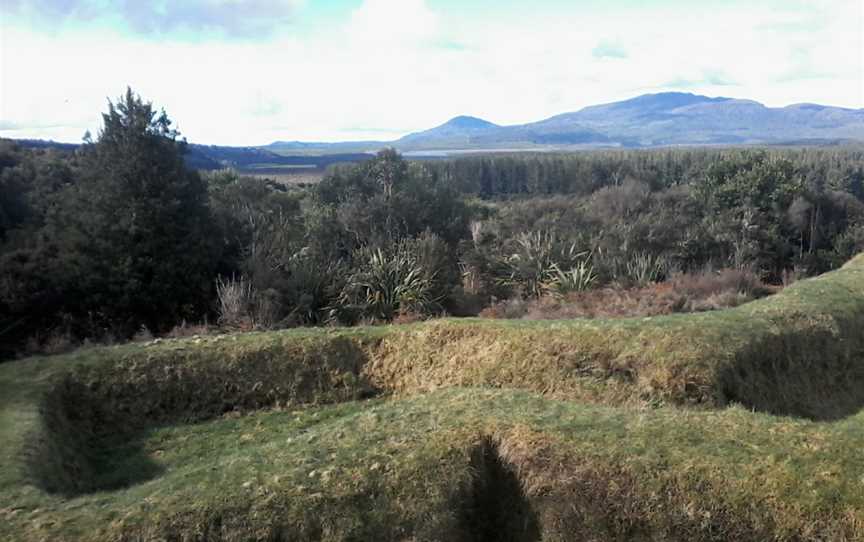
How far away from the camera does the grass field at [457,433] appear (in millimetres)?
5512

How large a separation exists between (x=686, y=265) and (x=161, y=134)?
712 inches

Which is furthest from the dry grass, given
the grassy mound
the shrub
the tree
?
the tree

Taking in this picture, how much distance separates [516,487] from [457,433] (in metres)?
0.77

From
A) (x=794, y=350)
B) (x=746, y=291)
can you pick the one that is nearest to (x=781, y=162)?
A: (x=746, y=291)

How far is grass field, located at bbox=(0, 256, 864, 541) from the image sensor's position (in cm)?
551

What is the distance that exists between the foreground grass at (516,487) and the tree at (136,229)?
346 inches

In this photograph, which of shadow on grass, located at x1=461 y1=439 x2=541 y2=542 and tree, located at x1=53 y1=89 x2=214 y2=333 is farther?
tree, located at x1=53 y1=89 x2=214 y2=333

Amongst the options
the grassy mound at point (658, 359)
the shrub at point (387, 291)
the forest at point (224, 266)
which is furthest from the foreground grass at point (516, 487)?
the shrub at point (387, 291)

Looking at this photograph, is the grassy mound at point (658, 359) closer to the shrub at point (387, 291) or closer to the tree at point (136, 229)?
the shrub at point (387, 291)

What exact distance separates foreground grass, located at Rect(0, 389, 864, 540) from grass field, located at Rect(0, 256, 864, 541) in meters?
0.02

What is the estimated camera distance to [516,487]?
627 cm

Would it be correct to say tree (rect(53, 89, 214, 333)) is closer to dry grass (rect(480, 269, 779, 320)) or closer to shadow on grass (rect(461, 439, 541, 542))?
dry grass (rect(480, 269, 779, 320))

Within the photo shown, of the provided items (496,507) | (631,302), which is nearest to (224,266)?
(631,302)

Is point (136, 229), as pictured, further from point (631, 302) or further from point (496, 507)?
point (496, 507)
